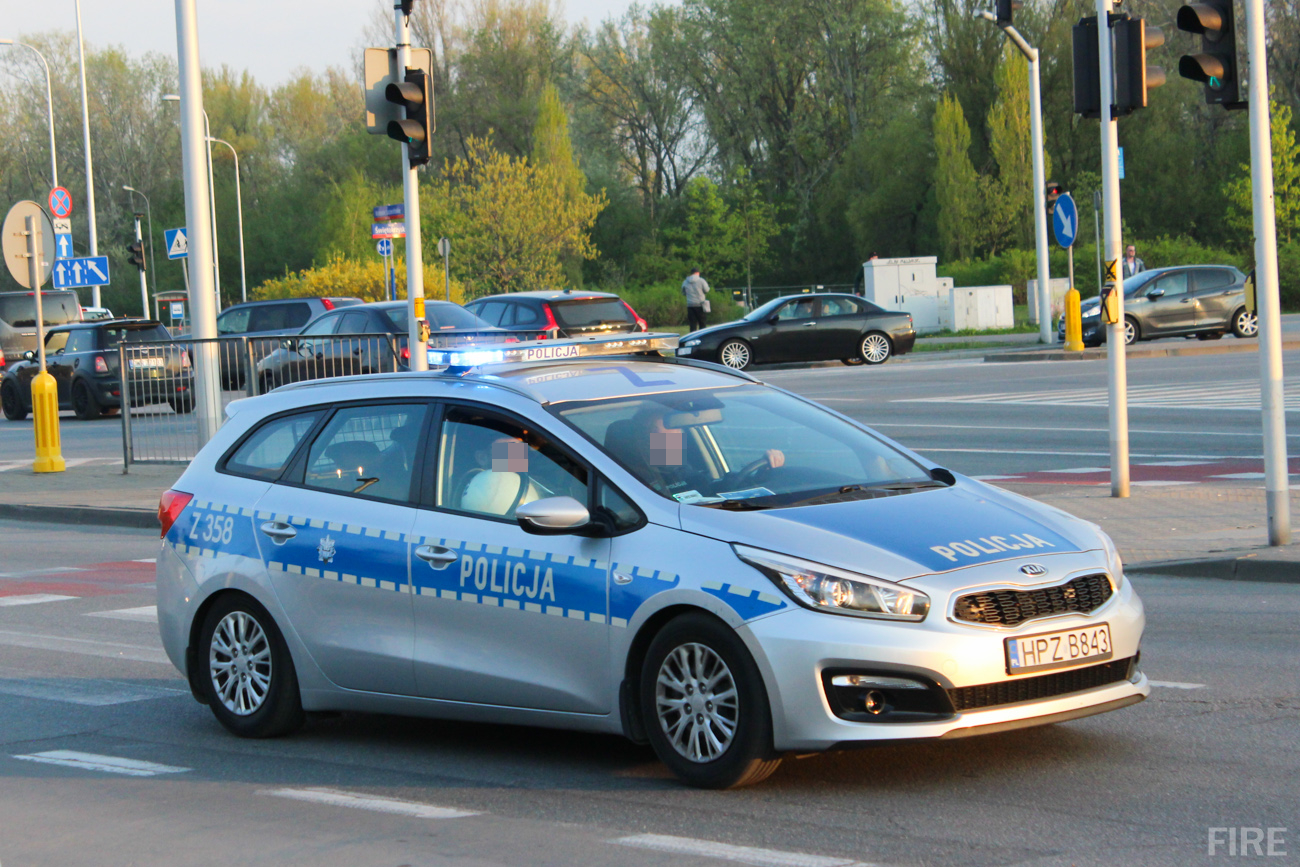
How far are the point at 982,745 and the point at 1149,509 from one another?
21.7 ft

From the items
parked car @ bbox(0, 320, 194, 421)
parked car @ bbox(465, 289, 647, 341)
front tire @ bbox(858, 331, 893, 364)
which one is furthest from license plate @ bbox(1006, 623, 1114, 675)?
front tire @ bbox(858, 331, 893, 364)

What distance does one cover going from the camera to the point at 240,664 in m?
6.75


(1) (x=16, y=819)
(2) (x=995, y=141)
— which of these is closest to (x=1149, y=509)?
(1) (x=16, y=819)

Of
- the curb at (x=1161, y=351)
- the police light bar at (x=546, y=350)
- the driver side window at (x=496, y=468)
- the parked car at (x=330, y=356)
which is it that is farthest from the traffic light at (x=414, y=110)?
the curb at (x=1161, y=351)

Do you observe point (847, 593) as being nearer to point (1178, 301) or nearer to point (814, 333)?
point (814, 333)

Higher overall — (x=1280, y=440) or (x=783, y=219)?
(x=783, y=219)

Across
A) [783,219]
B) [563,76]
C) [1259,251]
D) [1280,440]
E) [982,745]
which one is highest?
[563,76]

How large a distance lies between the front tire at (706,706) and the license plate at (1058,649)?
2.74 ft

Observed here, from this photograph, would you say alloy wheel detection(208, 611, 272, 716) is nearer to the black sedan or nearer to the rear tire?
the rear tire

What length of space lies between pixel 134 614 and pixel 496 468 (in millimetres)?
4733

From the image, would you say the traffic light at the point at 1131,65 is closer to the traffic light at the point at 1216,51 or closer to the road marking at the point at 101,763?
the traffic light at the point at 1216,51

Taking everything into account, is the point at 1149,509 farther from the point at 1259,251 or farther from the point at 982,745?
the point at 982,745

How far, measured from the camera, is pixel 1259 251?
9969 millimetres

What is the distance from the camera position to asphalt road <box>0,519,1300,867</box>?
4.80m
